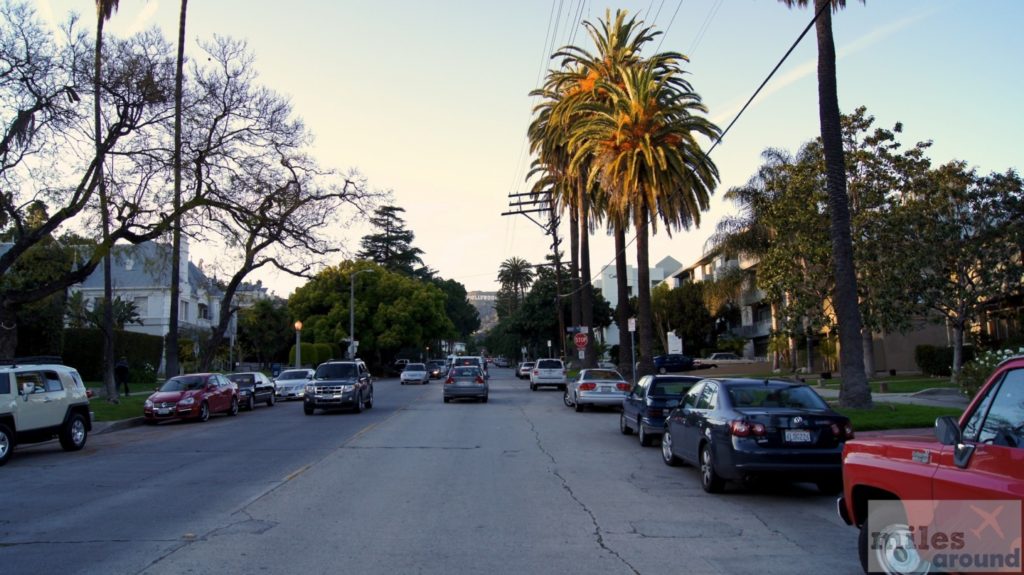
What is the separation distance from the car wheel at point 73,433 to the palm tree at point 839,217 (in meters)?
17.2

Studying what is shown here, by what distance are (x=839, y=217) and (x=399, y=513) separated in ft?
45.5

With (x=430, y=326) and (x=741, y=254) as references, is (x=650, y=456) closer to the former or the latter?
(x=741, y=254)

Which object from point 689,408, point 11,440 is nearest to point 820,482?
point 689,408

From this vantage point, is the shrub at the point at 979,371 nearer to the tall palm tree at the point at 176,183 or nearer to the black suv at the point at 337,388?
the black suv at the point at 337,388

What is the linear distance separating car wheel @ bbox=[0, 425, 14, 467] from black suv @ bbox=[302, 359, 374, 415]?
10.8 m

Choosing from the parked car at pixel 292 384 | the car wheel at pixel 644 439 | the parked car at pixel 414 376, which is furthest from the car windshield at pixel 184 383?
the parked car at pixel 414 376

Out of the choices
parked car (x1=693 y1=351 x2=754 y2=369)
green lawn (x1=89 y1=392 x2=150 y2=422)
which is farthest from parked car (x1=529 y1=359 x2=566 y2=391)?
green lawn (x1=89 y1=392 x2=150 y2=422)

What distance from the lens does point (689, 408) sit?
12258mm

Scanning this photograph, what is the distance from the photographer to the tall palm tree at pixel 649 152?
2898 cm

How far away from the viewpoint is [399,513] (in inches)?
369

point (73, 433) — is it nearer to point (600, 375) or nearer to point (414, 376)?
point (600, 375)

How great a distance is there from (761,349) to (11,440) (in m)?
58.0

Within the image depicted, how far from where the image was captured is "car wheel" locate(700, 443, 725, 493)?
10.6 metres

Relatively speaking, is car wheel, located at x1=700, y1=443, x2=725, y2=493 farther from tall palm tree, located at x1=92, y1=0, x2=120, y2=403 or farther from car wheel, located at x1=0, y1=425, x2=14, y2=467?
tall palm tree, located at x1=92, y1=0, x2=120, y2=403
